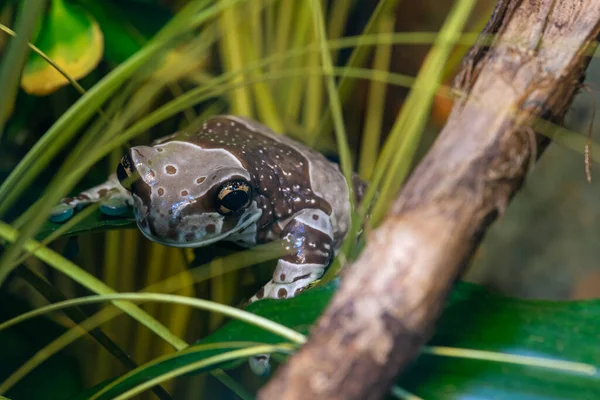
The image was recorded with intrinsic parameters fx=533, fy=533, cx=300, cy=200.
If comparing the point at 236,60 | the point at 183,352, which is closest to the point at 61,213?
the point at 183,352

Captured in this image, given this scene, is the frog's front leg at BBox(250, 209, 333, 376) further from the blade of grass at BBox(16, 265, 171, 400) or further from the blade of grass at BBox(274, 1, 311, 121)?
the blade of grass at BBox(274, 1, 311, 121)

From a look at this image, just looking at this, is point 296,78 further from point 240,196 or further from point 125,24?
point 240,196

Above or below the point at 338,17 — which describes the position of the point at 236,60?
below

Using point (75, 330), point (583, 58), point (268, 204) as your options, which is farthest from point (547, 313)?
point (75, 330)

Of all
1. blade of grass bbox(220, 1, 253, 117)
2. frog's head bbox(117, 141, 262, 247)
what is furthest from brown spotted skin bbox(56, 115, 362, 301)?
blade of grass bbox(220, 1, 253, 117)

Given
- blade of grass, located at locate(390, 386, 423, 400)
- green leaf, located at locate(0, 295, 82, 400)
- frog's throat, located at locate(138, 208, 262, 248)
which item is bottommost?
green leaf, located at locate(0, 295, 82, 400)

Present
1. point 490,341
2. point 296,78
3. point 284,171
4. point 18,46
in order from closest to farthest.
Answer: point 18,46 < point 490,341 < point 284,171 < point 296,78

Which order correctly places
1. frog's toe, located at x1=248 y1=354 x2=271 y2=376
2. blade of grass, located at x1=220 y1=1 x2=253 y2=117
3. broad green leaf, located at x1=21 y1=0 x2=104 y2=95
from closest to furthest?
frog's toe, located at x1=248 y1=354 x2=271 y2=376, broad green leaf, located at x1=21 y1=0 x2=104 y2=95, blade of grass, located at x1=220 y1=1 x2=253 y2=117
